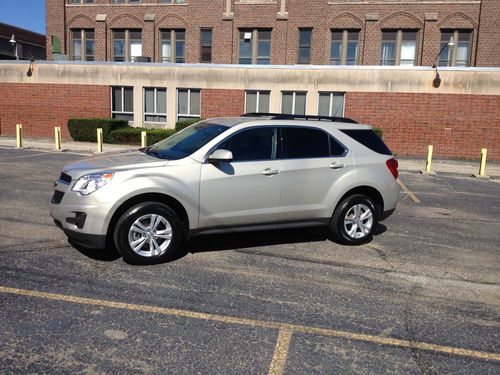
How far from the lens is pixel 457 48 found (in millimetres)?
28391

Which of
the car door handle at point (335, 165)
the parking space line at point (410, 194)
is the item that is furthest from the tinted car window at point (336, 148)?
the parking space line at point (410, 194)

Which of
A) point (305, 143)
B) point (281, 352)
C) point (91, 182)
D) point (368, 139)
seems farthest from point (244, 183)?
point (281, 352)

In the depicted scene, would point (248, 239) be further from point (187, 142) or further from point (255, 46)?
point (255, 46)

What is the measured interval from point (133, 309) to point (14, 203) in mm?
5573

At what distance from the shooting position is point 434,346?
12.8ft

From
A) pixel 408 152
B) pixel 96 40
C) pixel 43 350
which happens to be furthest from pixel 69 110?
pixel 43 350

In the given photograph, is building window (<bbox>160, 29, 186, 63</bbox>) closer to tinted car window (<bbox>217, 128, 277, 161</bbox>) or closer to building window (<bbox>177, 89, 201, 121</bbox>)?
building window (<bbox>177, 89, 201, 121</bbox>)

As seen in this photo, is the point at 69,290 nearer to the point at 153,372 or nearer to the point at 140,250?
the point at 140,250

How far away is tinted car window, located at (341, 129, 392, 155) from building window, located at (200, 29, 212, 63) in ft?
81.8

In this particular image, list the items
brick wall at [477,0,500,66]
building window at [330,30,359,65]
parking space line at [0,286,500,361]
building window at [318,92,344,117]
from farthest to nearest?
1. building window at [330,30,359,65]
2. brick wall at [477,0,500,66]
3. building window at [318,92,344,117]
4. parking space line at [0,286,500,361]

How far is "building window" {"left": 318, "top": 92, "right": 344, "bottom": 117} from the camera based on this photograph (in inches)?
904

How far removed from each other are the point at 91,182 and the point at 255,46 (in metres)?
26.0

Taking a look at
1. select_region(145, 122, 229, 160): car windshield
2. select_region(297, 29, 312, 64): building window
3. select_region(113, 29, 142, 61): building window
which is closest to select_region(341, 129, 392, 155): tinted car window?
select_region(145, 122, 229, 160): car windshield

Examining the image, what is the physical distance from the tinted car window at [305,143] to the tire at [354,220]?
0.81m
